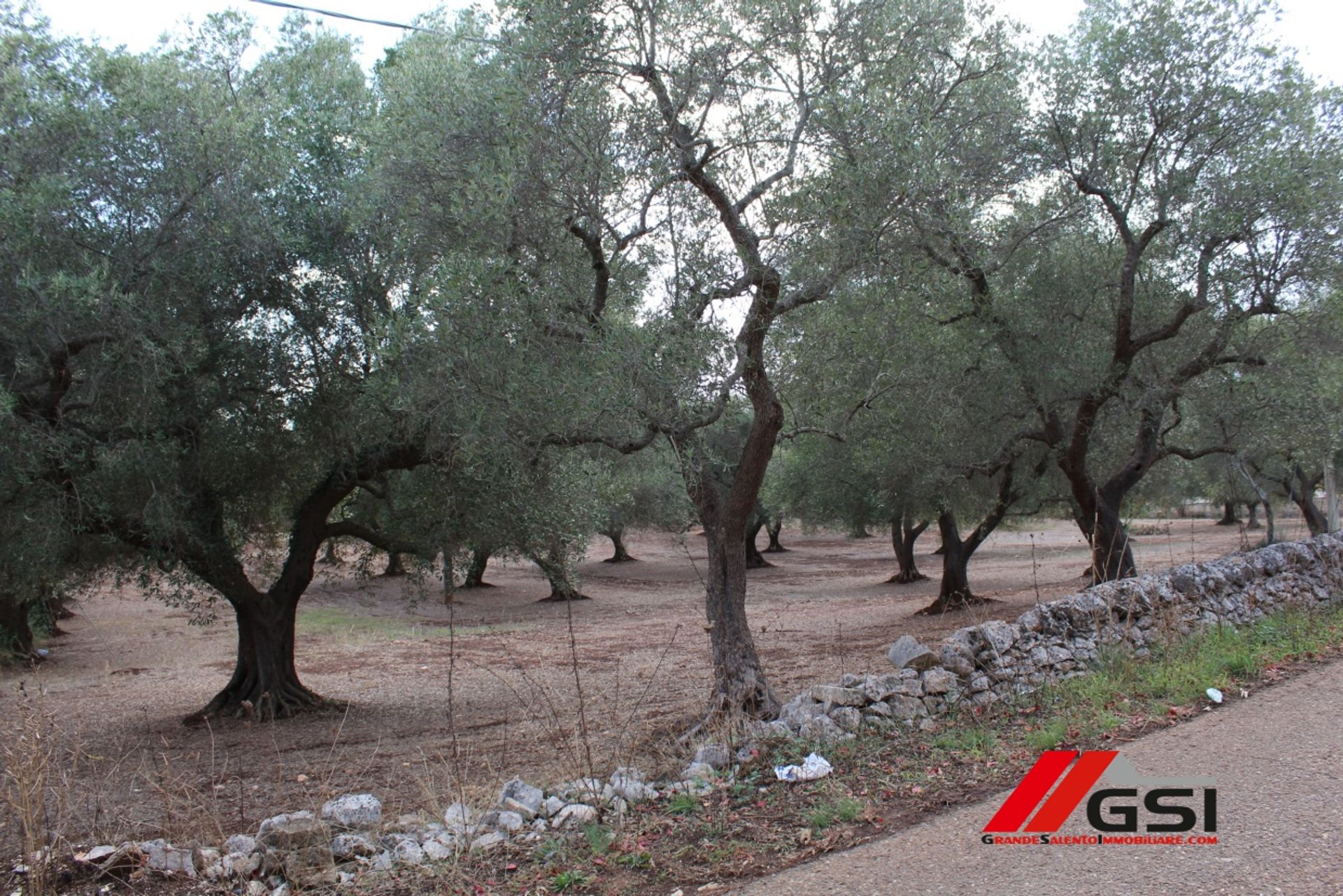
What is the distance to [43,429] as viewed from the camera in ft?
30.9

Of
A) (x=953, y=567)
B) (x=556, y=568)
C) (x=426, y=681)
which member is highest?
(x=556, y=568)

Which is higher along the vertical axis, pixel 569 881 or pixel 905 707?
pixel 905 707

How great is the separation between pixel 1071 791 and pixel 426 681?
1347 centimetres

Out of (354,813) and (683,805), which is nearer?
(683,805)

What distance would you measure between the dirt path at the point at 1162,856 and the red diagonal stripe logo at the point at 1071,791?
0.30 ft

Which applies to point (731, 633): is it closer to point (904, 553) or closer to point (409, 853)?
point (409, 853)

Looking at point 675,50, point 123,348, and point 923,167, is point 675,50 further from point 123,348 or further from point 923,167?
point 123,348

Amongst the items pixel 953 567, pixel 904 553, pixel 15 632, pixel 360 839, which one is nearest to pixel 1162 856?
pixel 360 839

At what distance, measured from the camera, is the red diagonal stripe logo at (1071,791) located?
458cm

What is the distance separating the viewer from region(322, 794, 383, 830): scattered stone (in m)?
5.26

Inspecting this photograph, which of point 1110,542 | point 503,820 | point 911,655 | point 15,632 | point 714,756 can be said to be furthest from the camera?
point 15,632

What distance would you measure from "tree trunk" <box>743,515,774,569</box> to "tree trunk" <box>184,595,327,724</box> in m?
27.1

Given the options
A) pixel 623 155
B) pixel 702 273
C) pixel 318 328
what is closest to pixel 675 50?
pixel 623 155

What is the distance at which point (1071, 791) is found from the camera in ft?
16.2
